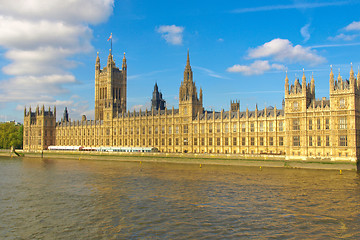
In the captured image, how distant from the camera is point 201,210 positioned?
41125mm

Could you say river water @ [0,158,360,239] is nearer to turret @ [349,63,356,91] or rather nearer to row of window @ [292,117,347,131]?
row of window @ [292,117,347,131]

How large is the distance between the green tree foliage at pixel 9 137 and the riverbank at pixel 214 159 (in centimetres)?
3976

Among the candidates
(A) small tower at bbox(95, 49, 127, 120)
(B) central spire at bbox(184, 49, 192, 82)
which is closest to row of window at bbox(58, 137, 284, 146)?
(A) small tower at bbox(95, 49, 127, 120)

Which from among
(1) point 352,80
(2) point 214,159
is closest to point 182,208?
(2) point 214,159

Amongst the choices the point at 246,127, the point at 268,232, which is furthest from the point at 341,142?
the point at 268,232

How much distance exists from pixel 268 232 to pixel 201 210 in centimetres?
1009

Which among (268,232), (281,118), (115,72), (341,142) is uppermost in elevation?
(115,72)

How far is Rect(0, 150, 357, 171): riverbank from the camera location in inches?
3130

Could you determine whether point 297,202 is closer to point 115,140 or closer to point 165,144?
point 165,144

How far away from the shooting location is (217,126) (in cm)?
11106

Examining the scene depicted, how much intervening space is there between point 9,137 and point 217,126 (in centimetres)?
10664

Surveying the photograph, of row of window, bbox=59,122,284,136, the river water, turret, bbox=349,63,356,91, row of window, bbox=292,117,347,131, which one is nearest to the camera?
the river water

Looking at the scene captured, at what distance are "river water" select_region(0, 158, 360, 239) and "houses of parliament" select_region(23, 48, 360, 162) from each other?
60.1 ft

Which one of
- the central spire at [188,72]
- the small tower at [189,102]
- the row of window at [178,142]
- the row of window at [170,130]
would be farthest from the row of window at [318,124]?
the central spire at [188,72]
